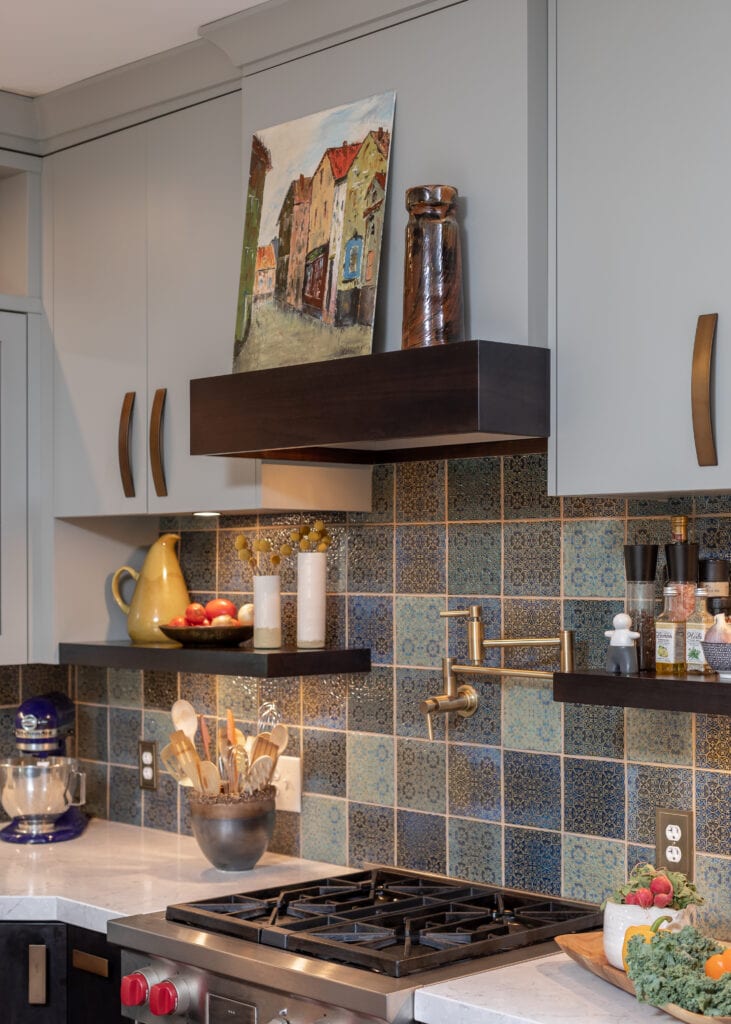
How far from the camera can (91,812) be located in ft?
11.3

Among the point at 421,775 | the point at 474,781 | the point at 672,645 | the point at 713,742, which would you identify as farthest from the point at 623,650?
the point at 421,775

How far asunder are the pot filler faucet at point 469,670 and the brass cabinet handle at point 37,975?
870 millimetres

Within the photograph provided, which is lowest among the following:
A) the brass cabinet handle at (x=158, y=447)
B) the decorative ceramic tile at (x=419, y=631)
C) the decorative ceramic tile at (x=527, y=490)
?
the decorative ceramic tile at (x=419, y=631)

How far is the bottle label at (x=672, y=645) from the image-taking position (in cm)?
205

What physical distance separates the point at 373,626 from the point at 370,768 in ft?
0.97

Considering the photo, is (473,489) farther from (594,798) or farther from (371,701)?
(594,798)

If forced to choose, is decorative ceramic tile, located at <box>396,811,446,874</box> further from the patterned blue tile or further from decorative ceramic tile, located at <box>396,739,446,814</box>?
the patterned blue tile

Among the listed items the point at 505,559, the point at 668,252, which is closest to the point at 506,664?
the point at 505,559

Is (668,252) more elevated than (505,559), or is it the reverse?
(668,252)

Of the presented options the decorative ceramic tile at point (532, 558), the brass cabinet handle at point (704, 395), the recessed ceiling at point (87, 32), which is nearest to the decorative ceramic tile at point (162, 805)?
the decorative ceramic tile at point (532, 558)

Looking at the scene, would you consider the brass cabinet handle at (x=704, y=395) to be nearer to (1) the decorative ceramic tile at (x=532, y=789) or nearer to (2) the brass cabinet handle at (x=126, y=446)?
(1) the decorative ceramic tile at (x=532, y=789)

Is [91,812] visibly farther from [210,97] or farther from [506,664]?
[210,97]

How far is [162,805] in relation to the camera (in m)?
3.24

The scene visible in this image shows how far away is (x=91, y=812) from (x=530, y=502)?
1.63 metres
